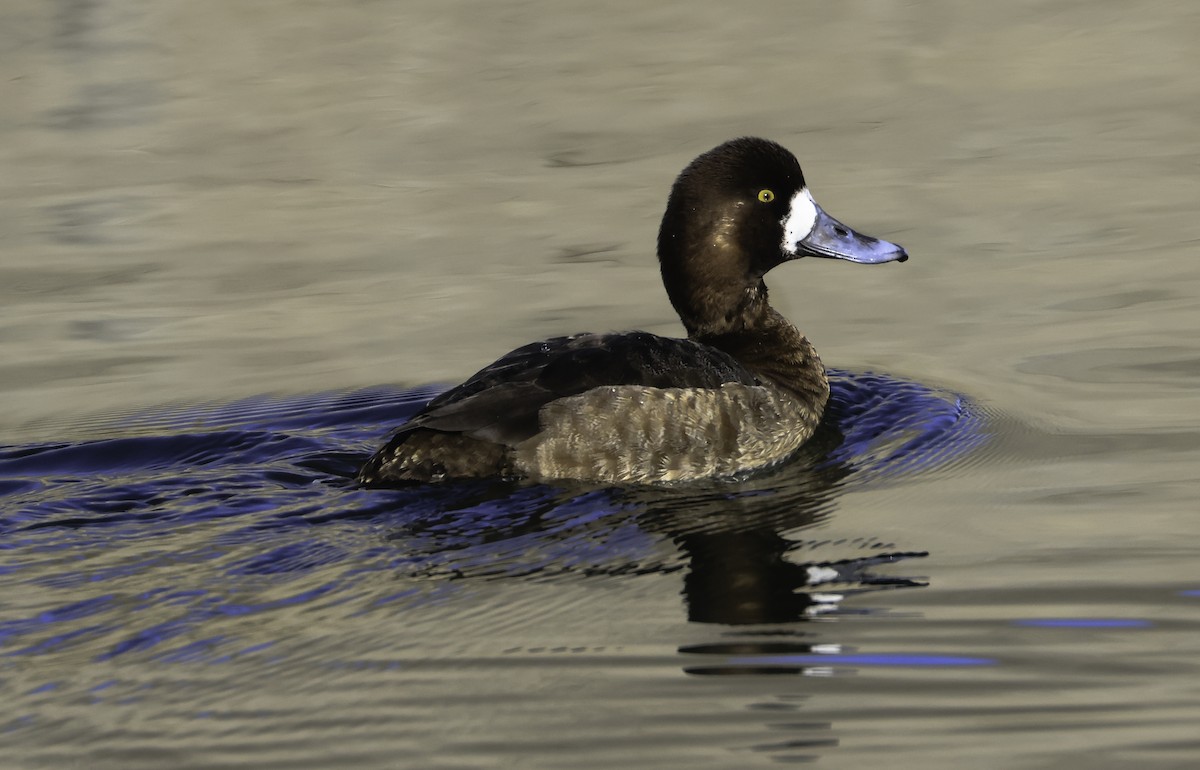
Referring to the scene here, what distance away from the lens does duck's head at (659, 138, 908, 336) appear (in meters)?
6.84

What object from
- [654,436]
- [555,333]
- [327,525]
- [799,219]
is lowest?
[327,525]

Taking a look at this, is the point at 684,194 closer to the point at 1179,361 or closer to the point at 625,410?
the point at 625,410

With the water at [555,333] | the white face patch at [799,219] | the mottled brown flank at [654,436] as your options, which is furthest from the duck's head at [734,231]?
the mottled brown flank at [654,436]

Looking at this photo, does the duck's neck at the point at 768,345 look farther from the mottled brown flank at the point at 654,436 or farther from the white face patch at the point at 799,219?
the mottled brown flank at the point at 654,436

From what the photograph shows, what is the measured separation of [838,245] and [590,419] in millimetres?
1774

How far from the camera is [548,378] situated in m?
5.95

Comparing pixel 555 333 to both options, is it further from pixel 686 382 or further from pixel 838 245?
pixel 686 382

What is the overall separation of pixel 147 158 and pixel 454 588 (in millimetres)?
6830

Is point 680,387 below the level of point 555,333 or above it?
below

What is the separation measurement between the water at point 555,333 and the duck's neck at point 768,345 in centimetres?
25

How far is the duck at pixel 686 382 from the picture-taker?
5.80 metres

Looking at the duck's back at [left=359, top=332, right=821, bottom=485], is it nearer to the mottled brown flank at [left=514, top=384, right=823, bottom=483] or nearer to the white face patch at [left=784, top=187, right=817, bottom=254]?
the mottled brown flank at [left=514, top=384, right=823, bottom=483]

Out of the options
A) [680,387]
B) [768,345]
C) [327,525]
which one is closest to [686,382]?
[680,387]

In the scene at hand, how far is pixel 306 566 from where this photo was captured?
5020 millimetres
